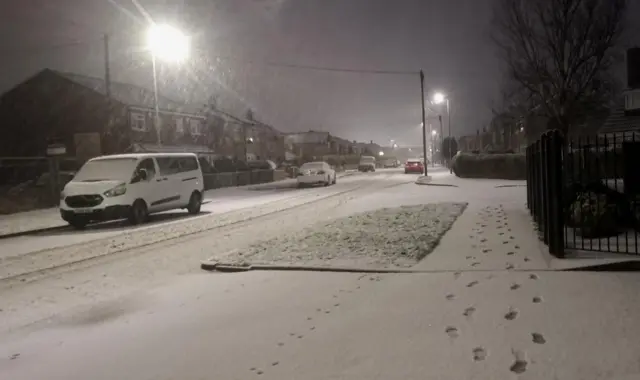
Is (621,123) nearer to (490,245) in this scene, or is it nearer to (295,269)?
(490,245)

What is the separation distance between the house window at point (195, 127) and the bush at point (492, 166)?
28339 mm

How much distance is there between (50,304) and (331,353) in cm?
421

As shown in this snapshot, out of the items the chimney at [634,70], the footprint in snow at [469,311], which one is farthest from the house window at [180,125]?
the footprint in snow at [469,311]

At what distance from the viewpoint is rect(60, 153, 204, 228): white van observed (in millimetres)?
15320

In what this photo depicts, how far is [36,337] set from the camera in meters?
5.68

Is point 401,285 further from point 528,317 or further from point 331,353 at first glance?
point 331,353

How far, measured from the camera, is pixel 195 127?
57.5 metres

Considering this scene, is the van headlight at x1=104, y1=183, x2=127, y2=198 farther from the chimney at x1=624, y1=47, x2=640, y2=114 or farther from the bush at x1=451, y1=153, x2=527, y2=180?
the bush at x1=451, y1=153, x2=527, y2=180

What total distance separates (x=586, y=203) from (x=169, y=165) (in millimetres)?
12406

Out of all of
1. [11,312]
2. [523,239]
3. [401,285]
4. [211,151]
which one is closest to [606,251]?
[523,239]

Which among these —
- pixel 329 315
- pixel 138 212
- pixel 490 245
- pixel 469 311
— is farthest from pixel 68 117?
pixel 469 311

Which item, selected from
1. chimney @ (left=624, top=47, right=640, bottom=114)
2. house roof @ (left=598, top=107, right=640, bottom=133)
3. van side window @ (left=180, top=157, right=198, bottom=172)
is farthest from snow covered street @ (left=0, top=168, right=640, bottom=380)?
house roof @ (left=598, top=107, right=640, bottom=133)

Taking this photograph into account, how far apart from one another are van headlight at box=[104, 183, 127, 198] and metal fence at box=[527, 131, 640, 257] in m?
10.7

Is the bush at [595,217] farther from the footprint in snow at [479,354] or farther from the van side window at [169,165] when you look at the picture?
the van side window at [169,165]
